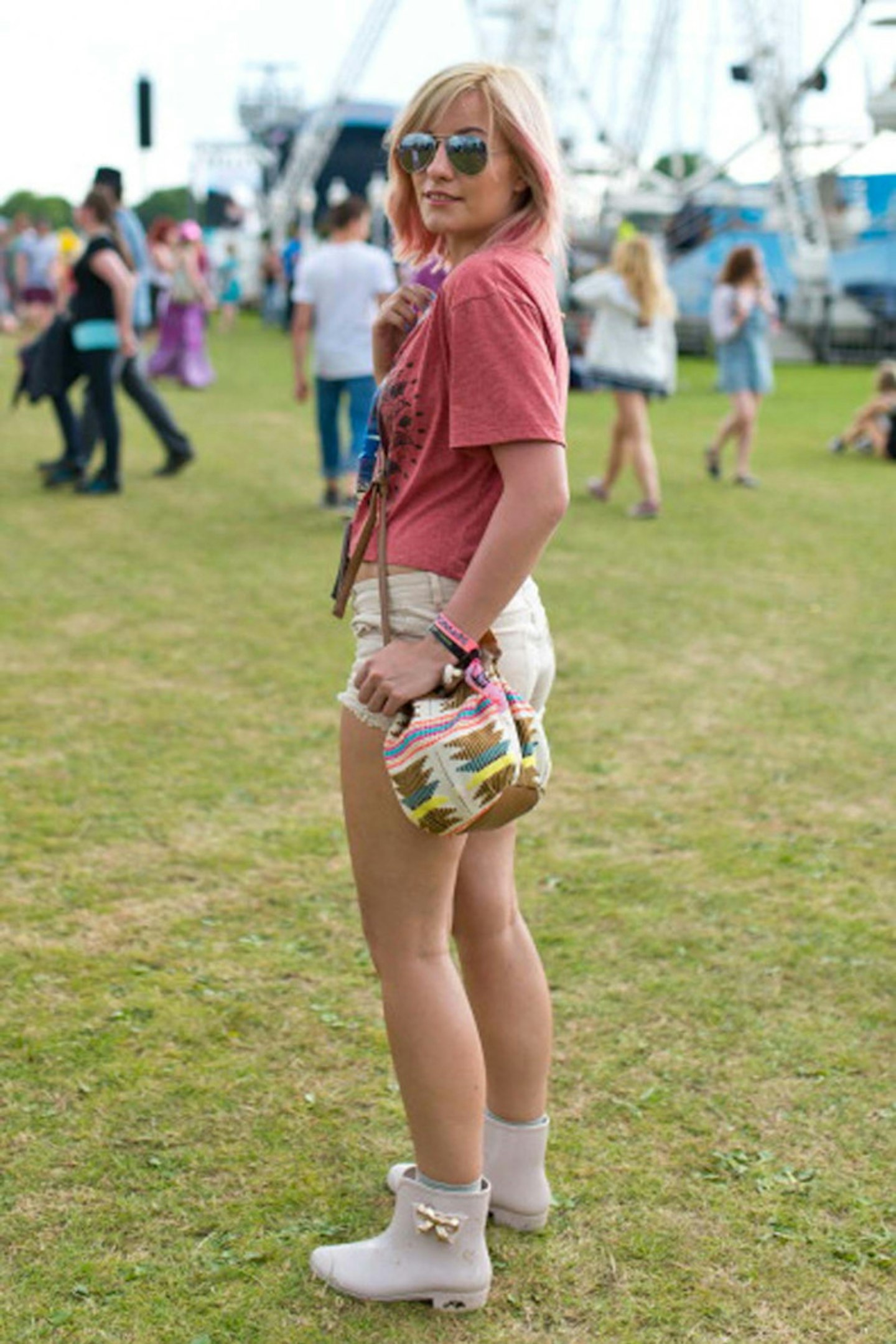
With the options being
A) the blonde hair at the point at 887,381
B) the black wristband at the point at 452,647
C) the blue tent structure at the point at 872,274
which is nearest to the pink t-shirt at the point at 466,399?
the black wristband at the point at 452,647

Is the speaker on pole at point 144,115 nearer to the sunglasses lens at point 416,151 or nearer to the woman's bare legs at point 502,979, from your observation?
the sunglasses lens at point 416,151

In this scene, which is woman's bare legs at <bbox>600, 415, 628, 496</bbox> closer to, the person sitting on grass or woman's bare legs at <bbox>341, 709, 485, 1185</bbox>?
the person sitting on grass

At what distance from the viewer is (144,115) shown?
83.5 ft

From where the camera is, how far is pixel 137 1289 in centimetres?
258

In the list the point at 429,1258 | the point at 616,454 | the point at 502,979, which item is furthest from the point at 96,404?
the point at 429,1258

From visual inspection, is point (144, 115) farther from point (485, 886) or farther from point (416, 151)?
point (485, 886)

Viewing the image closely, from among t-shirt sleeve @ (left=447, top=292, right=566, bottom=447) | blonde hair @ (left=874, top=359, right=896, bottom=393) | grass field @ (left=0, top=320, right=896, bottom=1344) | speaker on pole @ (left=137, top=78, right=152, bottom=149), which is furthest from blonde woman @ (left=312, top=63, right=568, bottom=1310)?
speaker on pole @ (left=137, top=78, right=152, bottom=149)

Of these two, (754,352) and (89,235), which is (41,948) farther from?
(754,352)

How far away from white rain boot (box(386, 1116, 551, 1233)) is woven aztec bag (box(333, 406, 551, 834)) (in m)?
0.71

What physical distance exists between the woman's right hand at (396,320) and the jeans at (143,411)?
8.04 metres

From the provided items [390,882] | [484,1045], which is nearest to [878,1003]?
[484,1045]

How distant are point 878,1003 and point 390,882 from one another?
1682 millimetres

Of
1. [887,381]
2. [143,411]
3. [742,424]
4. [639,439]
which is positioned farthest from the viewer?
[887,381]

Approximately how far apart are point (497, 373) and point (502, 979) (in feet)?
3.40
